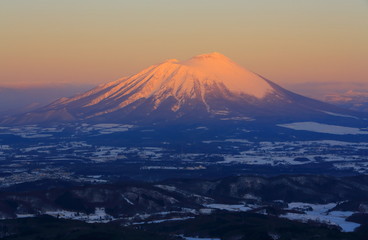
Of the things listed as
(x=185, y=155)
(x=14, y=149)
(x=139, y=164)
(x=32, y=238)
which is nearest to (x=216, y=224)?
(x=32, y=238)

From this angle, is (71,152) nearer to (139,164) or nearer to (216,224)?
(139,164)

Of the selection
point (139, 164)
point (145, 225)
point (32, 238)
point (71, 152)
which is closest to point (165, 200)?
point (145, 225)

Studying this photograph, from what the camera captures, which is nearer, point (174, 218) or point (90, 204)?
point (174, 218)

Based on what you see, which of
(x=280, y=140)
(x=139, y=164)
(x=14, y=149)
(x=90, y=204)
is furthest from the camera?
Answer: (x=280, y=140)

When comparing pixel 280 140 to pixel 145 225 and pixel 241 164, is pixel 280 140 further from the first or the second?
pixel 145 225

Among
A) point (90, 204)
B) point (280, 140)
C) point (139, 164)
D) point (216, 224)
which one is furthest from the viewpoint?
point (280, 140)

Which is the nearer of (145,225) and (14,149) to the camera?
(145,225)

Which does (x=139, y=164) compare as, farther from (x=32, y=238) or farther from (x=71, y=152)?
(x=32, y=238)

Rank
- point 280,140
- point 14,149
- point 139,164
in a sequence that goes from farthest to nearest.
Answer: point 280,140 < point 14,149 < point 139,164

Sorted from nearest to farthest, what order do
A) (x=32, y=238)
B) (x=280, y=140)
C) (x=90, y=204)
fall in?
1. (x=32, y=238)
2. (x=90, y=204)
3. (x=280, y=140)
